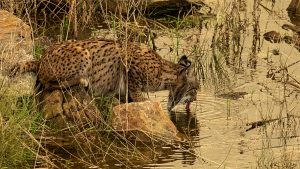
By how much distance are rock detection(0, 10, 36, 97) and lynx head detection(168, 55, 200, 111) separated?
4.63 ft

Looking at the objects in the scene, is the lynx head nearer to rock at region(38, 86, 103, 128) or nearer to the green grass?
rock at region(38, 86, 103, 128)

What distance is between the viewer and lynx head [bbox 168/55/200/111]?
9.75 metres

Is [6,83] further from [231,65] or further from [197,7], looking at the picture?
[197,7]

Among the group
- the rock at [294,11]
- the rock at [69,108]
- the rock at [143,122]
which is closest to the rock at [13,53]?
the rock at [69,108]

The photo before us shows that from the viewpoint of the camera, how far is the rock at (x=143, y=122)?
873 cm

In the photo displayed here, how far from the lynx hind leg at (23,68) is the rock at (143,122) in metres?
0.85

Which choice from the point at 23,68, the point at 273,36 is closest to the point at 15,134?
the point at 23,68

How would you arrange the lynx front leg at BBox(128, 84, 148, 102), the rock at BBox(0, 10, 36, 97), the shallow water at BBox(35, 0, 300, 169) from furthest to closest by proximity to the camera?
the lynx front leg at BBox(128, 84, 148, 102), the rock at BBox(0, 10, 36, 97), the shallow water at BBox(35, 0, 300, 169)

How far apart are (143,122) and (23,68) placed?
3.77ft

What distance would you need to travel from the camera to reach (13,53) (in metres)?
8.57

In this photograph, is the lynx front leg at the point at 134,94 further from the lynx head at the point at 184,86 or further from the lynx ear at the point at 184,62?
the lynx ear at the point at 184,62

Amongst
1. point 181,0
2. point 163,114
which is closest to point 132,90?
point 163,114

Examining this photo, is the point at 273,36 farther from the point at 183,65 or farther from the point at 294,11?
the point at 183,65

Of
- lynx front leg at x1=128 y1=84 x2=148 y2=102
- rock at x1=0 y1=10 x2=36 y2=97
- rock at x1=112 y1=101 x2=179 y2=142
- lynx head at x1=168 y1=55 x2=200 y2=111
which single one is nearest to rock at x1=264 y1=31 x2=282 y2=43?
lynx head at x1=168 y1=55 x2=200 y2=111
